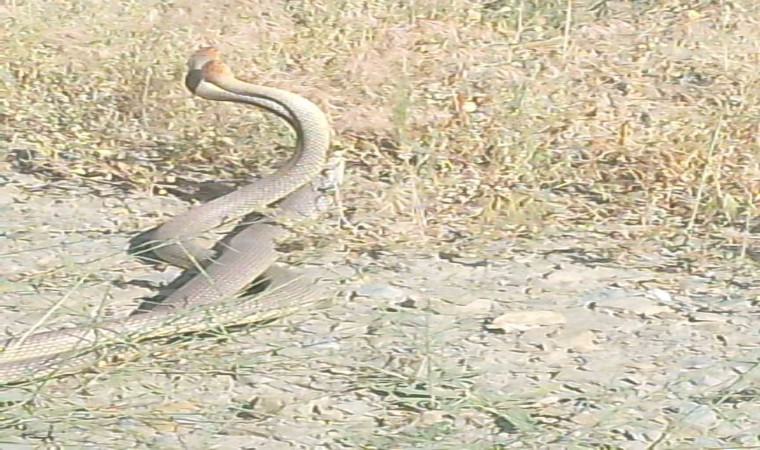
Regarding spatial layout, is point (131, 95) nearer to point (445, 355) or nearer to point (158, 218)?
point (158, 218)

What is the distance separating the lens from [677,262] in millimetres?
3848

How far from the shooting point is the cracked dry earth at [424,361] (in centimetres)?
288

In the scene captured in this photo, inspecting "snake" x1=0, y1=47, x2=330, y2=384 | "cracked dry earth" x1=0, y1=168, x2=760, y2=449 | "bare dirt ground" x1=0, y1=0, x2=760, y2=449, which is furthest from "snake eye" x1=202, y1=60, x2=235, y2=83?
"cracked dry earth" x1=0, y1=168, x2=760, y2=449

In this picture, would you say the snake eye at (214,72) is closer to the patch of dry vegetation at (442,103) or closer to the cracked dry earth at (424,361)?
the patch of dry vegetation at (442,103)

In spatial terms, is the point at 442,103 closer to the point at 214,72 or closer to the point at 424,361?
the point at 214,72

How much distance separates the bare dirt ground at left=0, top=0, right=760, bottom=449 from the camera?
2.98 meters

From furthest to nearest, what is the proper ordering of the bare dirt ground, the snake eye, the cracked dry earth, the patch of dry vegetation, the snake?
the snake eye
the patch of dry vegetation
the snake
the bare dirt ground
the cracked dry earth

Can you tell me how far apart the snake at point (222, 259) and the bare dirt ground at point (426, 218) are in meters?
0.05

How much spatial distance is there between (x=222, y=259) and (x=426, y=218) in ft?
2.21

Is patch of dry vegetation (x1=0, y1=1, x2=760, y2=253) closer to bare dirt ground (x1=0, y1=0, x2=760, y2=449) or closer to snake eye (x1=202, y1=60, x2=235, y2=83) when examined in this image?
bare dirt ground (x1=0, y1=0, x2=760, y2=449)

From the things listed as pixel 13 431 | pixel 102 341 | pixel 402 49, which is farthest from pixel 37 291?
pixel 402 49

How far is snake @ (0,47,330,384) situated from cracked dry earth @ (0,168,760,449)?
0.05 meters

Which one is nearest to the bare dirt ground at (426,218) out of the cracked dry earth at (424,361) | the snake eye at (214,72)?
the cracked dry earth at (424,361)

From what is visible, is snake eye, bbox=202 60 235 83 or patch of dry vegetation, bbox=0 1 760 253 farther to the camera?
snake eye, bbox=202 60 235 83
